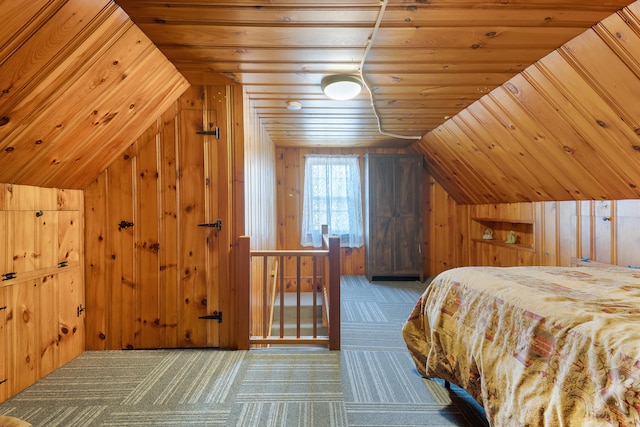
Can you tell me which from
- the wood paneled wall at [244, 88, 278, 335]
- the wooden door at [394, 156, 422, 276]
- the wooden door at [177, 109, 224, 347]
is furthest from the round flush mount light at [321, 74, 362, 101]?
the wooden door at [394, 156, 422, 276]

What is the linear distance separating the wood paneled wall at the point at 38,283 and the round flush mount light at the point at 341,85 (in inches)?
77.9

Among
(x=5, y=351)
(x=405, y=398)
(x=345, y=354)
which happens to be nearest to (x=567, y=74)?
(x=405, y=398)

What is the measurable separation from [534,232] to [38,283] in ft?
13.9

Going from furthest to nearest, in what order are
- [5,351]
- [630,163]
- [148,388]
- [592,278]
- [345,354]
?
1. [345,354]
2. [630,163]
3. [148,388]
4. [5,351]
5. [592,278]

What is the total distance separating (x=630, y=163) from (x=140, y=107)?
3.21 m

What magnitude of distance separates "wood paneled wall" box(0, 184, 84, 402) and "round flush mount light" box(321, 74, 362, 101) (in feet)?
6.49

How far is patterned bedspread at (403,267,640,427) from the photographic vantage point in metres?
0.80

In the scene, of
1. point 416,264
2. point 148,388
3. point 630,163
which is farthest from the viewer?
point 416,264

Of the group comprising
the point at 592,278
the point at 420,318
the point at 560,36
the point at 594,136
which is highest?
the point at 560,36

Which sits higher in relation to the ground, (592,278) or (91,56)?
(91,56)

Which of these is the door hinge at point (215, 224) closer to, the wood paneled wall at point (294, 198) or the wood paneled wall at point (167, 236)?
the wood paneled wall at point (167, 236)

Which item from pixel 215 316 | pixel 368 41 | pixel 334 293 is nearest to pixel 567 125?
pixel 368 41

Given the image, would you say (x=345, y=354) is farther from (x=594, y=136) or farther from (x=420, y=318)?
(x=594, y=136)

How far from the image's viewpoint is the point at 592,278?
142 centimetres
